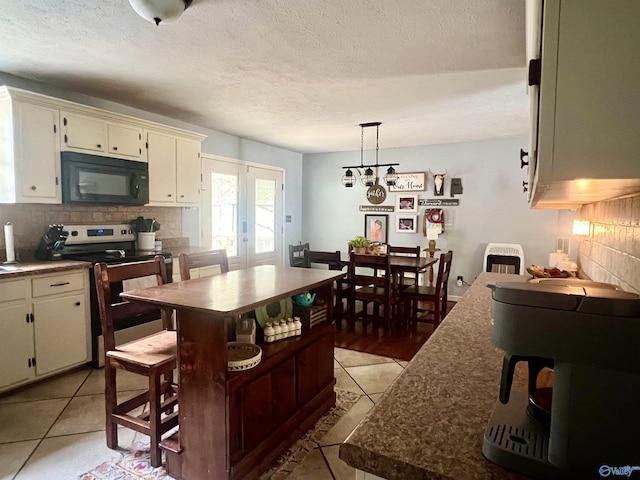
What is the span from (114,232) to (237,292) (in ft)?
8.69

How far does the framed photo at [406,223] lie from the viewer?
6145 millimetres

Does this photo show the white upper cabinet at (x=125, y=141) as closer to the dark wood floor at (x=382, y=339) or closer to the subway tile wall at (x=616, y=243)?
the dark wood floor at (x=382, y=339)

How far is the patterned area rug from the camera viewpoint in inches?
76.4

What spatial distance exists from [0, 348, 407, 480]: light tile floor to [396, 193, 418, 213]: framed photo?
11.0 ft

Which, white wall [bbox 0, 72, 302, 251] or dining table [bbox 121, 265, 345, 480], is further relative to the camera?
white wall [bbox 0, 72, 302, 251]

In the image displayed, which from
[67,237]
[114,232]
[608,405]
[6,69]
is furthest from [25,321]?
[608,405]

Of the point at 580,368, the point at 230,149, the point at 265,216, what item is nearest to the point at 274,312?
the point at 580,368

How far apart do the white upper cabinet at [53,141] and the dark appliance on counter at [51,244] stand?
0.94ft

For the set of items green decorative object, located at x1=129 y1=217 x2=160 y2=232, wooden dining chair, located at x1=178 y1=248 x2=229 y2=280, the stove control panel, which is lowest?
wooden dining chair, located at x1=178 y1=248 x2=229 y2=280

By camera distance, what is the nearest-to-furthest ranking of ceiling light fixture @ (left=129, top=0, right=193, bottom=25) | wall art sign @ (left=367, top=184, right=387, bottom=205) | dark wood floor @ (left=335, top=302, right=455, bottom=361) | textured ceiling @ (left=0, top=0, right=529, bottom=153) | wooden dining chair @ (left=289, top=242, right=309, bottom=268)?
1. ceiling light fixture @ (left=129, top=0, right=193, bottom=25)
2. textured ceiling @ (left=0, top=0, right=529, bottom=153)
3. dark wood floor @ (left=335, top=302, right=455, bottom=361)
4. wooden dining chair @ (left=289, top=242, right=309, bottom=268)
5. wall art sign @ (left=367, top=184, right=387, bottom=205)

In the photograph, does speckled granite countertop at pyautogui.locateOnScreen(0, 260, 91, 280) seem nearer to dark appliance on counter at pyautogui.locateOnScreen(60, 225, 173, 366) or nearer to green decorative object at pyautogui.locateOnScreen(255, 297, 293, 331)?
dark appliance on counter at pyautogui.locateOnScreen(60, 225, 173, 366)

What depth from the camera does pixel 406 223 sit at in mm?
6207

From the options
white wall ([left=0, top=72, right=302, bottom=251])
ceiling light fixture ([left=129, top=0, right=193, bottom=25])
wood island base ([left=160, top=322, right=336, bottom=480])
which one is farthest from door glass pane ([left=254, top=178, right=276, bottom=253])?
ceiling light fixture ([left=129, top=0, right=193, bottom=25])

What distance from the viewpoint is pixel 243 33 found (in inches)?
92.0
